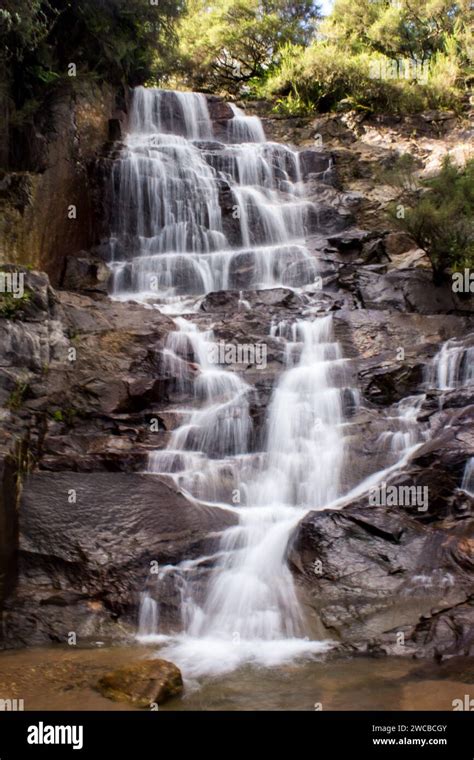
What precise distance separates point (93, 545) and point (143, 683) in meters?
2.22

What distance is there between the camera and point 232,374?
34.1 ft

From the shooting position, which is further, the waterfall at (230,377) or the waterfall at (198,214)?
the waterfall at (198,214)

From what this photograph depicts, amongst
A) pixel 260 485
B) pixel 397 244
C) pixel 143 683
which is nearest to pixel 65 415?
pixel 260 485

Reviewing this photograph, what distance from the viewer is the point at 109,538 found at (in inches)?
287

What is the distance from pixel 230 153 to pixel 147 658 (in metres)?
13.6

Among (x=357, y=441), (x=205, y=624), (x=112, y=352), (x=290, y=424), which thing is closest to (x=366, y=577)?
(x=205, y=624)

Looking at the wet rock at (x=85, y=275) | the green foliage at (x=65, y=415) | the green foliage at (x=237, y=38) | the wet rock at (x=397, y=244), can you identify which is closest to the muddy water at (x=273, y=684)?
the green foliage at (x=65, y=415)

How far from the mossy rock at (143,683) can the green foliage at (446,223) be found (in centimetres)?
920

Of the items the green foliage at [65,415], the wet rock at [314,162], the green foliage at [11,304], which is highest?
the wet rock at [314,162]

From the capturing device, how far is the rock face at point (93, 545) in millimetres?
6684

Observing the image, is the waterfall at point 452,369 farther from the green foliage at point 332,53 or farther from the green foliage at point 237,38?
the green foliage at point 237,38

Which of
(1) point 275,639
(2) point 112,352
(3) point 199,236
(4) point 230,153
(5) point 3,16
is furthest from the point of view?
(4) point 230,153

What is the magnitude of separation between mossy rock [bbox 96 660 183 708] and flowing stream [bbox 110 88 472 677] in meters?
0.42
